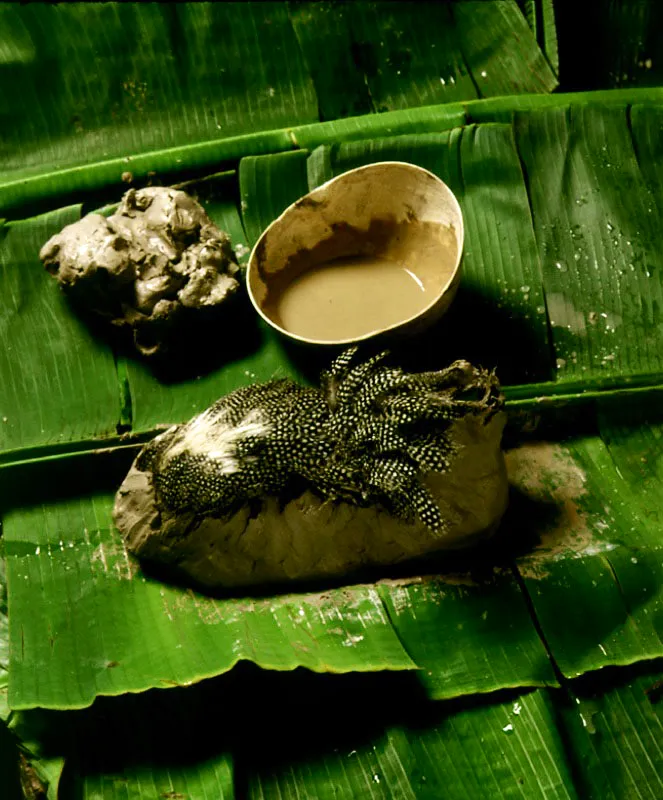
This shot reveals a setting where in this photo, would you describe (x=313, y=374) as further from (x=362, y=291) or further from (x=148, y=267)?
(x=148, y=267)

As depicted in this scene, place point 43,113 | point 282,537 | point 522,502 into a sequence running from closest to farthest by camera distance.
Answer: point 282,537 → point 522,502 → point 43,113

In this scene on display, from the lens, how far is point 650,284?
7.08 feet

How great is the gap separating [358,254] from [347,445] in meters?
0.73

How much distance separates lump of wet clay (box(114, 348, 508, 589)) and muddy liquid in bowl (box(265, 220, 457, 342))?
0.27 metres

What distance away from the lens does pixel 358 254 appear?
2.30 metres

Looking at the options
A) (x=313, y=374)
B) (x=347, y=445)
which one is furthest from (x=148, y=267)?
(x=347, y=445)

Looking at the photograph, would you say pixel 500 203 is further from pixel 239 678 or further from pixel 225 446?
pixel 239 678

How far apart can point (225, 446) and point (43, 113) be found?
1292 mm

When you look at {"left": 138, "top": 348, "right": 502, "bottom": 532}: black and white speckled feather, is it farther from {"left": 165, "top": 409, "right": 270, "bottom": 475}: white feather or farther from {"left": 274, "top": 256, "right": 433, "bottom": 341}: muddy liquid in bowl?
{"left": 274, "top": 256, "right": 433, "bottom": 341}: muddy liquid in bowl

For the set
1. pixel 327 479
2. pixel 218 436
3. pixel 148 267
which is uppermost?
pixel 148 267

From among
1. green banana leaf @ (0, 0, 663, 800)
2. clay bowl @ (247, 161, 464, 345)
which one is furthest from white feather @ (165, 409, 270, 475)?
clay bowl @ (247, 161, 464, 345)

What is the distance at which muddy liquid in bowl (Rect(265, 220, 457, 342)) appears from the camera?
2.12 meters

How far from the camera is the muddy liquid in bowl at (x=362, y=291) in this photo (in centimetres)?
212

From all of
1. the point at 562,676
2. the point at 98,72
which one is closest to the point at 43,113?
the point at 98,72
